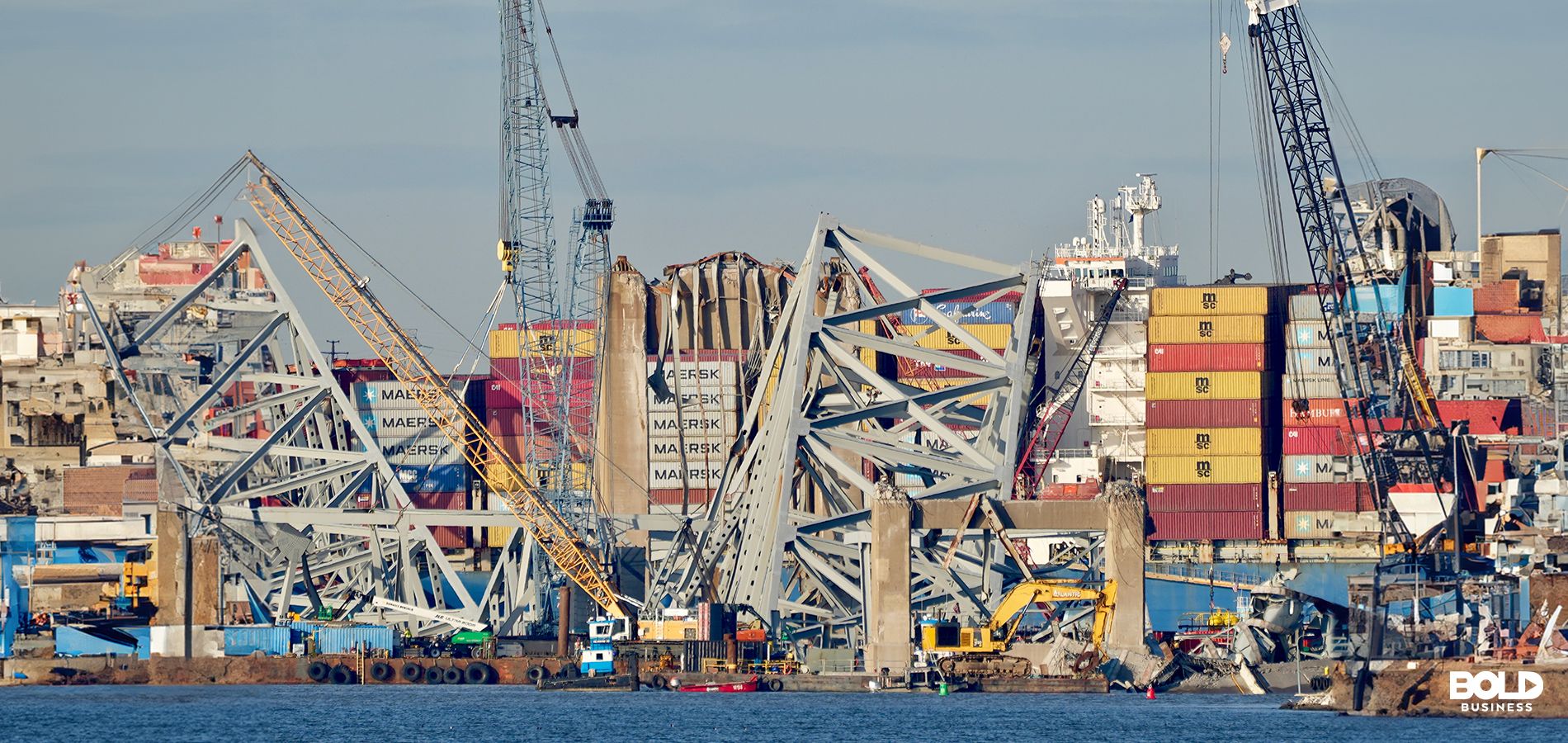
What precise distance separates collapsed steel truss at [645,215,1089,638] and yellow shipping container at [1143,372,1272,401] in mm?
21723

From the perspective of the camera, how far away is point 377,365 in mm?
127125

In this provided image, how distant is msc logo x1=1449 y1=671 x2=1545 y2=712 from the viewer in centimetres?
7225

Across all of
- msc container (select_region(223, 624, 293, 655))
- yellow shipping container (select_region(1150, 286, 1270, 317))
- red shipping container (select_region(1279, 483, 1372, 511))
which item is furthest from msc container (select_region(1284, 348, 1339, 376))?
msc container (select_region(223, 624, 293, 655))

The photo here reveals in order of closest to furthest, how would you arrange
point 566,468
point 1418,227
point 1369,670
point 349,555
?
point 1369,670 < point 349,555 < point 566,468 < point 1418,227

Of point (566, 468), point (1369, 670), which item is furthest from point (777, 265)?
point (1369, 670)

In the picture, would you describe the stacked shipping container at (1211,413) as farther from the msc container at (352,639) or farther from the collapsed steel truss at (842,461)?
the msc container at (352,639)

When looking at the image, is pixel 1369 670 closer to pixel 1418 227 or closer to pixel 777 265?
pixel 777 265

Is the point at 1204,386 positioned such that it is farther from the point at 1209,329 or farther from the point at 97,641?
the point at 97,641

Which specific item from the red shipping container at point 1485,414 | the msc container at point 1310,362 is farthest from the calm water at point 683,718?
the red shipping container at point 1485,414

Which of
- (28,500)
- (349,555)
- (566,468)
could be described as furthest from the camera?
(28,500)

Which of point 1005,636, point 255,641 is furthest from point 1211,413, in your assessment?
point 255,641

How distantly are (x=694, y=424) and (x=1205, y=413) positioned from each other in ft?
74.1

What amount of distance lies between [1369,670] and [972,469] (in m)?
17.7

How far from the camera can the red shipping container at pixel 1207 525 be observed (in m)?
117
